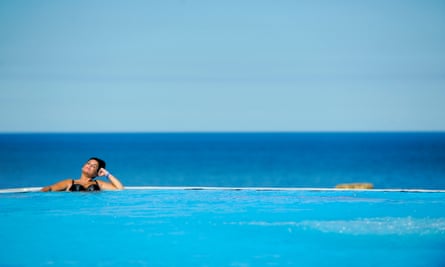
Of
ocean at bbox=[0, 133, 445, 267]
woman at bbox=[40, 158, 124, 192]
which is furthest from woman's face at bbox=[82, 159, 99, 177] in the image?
ocean at bbox=[0, 133, 445, 267]

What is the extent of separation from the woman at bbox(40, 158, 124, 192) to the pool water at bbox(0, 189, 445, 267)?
13cm

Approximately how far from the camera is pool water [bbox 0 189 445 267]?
5.54 metres

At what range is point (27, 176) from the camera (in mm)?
39844

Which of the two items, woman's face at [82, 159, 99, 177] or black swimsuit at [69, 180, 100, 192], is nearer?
woman's face at [82, 159, 99, 177]

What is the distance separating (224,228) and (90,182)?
10.1ft

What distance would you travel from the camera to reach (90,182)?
30.3ft

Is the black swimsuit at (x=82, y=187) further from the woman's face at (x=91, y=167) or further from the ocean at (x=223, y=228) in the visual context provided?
the woman's face at (x=91, y=167)

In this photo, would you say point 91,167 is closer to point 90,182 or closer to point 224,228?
point 90,182

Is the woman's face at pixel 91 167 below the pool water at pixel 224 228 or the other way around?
the other way around

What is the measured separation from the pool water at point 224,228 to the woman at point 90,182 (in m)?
0.13

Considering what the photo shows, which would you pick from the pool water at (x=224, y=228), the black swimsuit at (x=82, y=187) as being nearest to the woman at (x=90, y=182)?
the black swimsuit at (x=82, y=187)

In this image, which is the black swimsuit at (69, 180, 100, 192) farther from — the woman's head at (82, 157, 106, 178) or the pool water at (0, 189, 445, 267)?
the woman's head at (82, 157, 106, 178)

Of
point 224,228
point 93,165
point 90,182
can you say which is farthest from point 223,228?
point 90,182

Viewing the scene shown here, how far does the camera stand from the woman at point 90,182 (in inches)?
347
